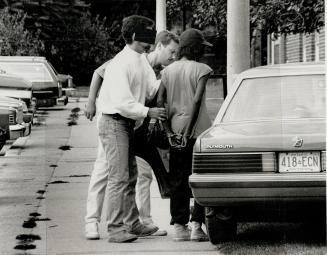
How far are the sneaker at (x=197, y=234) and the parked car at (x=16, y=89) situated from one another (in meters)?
13.5

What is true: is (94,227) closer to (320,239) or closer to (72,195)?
(320,239)

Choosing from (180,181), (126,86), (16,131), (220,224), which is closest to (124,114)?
(126,86)

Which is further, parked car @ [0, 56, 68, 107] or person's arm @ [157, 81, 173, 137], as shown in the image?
parked car @ [0, 56, 68, 107]

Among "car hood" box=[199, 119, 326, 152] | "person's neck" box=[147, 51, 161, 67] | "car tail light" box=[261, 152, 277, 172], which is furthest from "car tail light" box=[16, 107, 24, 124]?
"car tail light" box=[261, 152, 277, 172]

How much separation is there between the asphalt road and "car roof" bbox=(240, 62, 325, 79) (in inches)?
54.7

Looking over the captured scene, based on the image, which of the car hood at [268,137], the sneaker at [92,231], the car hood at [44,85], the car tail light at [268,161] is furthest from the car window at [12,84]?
the car tail light at [268,161]

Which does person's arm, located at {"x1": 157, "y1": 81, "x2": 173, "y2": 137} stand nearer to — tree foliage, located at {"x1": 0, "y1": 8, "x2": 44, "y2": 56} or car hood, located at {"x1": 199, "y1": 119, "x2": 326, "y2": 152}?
car hood, located at {"x1": 199, "y1": 119, "x2": 326, "y2": 152}

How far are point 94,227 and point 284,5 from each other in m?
9.52

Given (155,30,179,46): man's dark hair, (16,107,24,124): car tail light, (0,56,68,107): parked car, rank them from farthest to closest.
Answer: (0,56,68,107): parked car, (16,107,24,124): car tail light, (155,30,179,46): man's dark hair

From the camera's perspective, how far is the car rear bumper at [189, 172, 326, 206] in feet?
25.1

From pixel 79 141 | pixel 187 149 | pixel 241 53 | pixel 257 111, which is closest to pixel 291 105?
pixel 257 111

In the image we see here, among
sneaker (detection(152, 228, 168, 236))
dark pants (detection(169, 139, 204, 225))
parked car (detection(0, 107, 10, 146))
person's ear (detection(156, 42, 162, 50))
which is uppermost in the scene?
person's ear (detection(156, 42, 162, 50))

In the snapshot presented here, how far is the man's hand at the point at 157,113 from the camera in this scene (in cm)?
841

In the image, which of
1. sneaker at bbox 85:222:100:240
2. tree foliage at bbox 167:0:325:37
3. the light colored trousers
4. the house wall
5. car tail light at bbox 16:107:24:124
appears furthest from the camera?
the house wall
